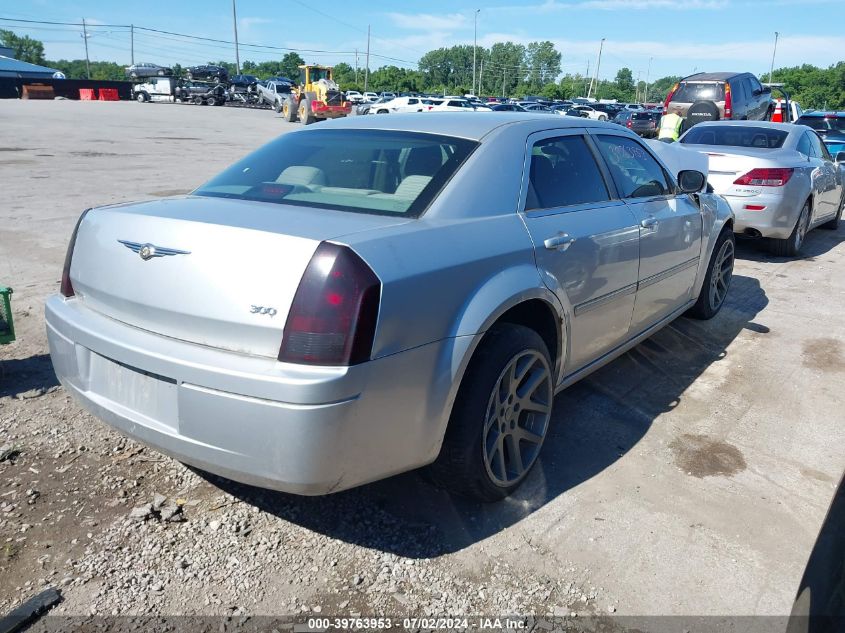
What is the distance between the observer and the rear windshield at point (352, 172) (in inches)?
112

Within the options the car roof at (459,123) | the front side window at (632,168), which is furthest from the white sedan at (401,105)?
the car roof at (459,123)

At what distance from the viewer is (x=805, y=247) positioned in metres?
9.34

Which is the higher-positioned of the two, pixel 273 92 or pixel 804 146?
pixel 273 92

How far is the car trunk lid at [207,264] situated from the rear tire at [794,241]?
7.17m

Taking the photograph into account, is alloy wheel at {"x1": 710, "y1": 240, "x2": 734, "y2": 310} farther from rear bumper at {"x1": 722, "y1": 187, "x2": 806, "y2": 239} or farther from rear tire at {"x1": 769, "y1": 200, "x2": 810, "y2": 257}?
rear tire at {"x1": 769, "y1": 200, "x2": 810, "y2": 257}

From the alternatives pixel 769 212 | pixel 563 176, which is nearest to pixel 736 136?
pixel 769 212

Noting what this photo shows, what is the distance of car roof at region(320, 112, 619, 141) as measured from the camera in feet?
10.7

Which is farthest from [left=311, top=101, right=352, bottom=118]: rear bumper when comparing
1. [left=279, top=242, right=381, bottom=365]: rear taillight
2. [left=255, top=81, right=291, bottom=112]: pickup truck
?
[left=279, top=242, right=381, bottom=365]: rear taillight

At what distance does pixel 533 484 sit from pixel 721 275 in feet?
11.1

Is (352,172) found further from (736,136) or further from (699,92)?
(699,92)

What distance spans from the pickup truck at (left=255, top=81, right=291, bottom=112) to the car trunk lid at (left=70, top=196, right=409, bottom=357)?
45607 mm

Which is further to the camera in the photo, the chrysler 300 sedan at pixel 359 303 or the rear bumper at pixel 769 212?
the rear bumper at pixel 769 212

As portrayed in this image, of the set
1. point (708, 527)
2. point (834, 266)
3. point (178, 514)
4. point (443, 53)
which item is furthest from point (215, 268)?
point (443, 53)

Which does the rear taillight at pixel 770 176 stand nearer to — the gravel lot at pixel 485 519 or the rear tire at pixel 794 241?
the rear tire at pixel 794 241
